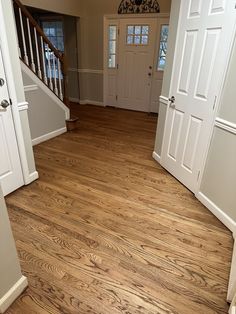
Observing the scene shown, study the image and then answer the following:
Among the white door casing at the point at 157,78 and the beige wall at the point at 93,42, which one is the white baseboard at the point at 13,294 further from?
the beige wall at the point at 93,42

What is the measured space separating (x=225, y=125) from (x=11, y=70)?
1.93 metres

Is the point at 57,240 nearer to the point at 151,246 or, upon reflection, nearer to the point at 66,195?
the point at 66,195

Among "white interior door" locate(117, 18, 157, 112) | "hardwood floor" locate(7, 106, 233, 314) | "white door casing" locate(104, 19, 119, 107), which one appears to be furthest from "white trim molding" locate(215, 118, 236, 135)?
"white door casing" locate(104, 19, 119, 107)

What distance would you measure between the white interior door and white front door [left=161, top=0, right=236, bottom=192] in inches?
106

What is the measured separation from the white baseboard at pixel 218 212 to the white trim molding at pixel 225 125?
724 millimetres

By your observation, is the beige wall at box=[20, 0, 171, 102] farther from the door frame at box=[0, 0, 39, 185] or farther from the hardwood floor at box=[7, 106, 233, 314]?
the hardwood floor at box=[7, 106, 233, 314]

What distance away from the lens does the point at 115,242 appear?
1763mm

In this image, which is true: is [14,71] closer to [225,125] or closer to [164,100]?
[164,100]

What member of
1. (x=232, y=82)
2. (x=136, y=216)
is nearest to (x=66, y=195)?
(x=136, y=216)

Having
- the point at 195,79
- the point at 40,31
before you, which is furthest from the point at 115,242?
the point at 40,31

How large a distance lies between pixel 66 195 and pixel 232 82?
6.11 feet

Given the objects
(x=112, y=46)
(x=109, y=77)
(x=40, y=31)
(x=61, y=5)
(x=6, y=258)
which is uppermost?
(x=61, y=5)

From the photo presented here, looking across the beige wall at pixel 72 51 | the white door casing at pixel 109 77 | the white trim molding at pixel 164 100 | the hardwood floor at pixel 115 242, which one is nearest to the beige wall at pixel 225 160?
the hardwood floor at pixel 115 242

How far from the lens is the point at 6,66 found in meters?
1.88
